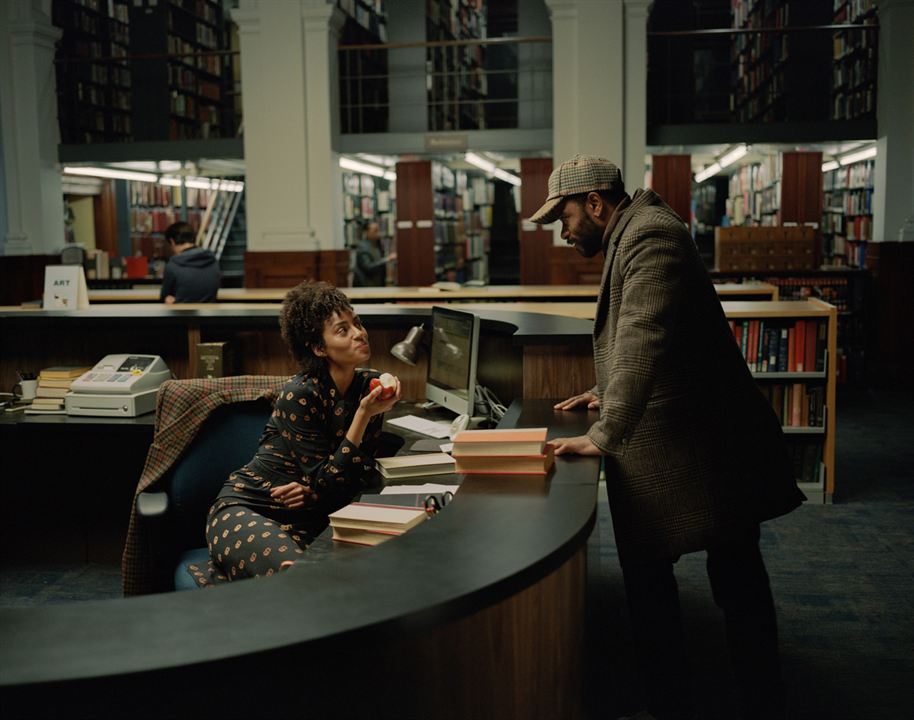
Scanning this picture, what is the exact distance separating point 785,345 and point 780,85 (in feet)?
26.1

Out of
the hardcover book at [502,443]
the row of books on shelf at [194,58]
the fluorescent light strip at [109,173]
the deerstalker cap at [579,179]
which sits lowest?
the hardcover book at [502,443]

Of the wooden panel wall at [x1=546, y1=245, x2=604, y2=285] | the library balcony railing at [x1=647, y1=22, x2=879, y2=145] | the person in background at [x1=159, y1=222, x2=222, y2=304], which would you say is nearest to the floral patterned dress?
the person in background at [x1=159, y1=222, x2=222, y2=304]

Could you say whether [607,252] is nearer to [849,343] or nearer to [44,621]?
[44,621]

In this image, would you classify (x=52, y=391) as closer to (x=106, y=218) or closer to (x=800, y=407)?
(x=800, y=407)

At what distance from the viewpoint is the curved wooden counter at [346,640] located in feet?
4.30

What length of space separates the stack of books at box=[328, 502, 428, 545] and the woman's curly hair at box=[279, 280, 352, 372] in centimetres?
96

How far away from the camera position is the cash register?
13.4 feet

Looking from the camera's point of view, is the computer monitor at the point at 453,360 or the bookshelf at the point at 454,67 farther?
the bookshelf at the point at 454,67

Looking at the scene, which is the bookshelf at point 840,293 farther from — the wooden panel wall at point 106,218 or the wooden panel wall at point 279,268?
the wooden panel wall at point 106,218

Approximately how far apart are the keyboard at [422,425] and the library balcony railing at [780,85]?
24.3 feet

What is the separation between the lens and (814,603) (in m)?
3.99

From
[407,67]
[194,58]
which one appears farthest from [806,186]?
[194,58]

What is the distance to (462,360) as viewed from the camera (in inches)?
143

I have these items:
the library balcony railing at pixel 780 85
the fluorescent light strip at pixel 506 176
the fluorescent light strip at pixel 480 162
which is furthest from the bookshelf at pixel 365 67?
the library balcony railing at pixel 780 85
